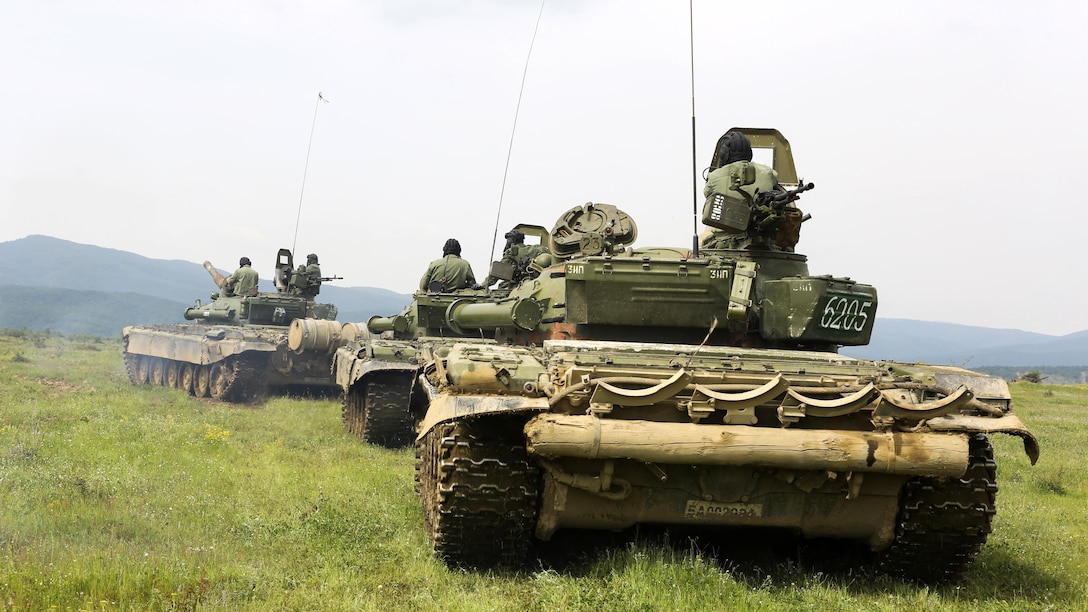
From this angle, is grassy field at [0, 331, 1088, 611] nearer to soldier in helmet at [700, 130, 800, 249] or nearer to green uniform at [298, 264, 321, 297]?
soldier in helmet at [700, 130, 800, 249]

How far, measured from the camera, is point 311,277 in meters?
20.6

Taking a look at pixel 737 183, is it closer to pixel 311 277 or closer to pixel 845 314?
pixel 845 314

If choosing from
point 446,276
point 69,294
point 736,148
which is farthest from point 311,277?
point 69,294

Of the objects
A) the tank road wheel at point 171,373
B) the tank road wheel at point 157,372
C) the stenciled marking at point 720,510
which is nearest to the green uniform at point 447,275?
the stenciled marking at point 720,510

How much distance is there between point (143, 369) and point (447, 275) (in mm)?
A: 12459

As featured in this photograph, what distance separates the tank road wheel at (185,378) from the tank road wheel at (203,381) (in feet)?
1.04


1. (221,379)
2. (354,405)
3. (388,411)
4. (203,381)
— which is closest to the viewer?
(388,411)

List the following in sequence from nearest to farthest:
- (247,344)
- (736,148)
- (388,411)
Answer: (736,148), (388,411), (247,344)

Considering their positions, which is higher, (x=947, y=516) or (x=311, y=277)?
(x=311, y=277)

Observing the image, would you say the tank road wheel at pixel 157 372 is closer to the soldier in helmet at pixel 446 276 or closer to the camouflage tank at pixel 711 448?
the soldier in helmet at pixel 446 276

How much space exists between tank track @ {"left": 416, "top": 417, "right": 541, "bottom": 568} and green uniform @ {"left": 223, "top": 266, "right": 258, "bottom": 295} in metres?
15.9

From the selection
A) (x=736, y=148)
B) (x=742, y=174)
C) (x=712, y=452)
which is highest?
(x=736, y=148)

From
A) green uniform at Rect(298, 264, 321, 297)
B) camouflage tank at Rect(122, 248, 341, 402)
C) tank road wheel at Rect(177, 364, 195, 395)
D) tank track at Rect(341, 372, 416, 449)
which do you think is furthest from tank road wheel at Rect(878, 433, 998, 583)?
green uniform at Rect(298, 264, 321, 297)

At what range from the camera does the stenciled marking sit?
5.58 metres
